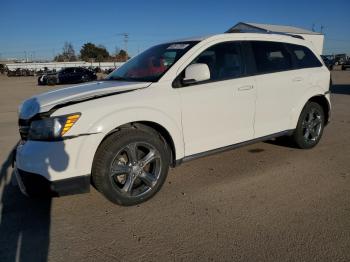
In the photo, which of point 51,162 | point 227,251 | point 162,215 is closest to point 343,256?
point 227,251

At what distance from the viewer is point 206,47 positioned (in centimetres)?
394

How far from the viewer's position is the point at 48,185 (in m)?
2.98

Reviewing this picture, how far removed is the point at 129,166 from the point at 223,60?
1813 mm

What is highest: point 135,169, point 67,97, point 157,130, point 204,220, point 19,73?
point 19,73

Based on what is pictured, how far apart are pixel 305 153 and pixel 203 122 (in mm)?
2265

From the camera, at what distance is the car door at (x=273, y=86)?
434 cm

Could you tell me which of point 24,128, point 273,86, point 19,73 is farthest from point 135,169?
point 19,73

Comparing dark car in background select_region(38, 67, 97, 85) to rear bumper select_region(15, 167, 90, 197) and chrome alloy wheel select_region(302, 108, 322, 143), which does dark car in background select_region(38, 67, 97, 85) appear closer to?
chrome alloy wheel select_region(302, 108, 322, 143)

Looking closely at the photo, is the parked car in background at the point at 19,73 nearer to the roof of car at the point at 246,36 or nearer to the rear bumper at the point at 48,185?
the roof of car at the point at 246,36

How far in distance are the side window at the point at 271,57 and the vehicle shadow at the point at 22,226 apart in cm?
320

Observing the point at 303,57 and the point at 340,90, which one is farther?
the point at 340,90

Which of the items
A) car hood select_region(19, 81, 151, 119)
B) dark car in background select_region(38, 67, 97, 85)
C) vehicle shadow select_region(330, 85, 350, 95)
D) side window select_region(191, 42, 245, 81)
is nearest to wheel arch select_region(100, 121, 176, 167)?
car hood select_region(19, 81, 151, 119)

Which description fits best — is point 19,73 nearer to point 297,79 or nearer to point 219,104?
point 297,79

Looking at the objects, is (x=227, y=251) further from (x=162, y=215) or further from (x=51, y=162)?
(x=51, y=162)
